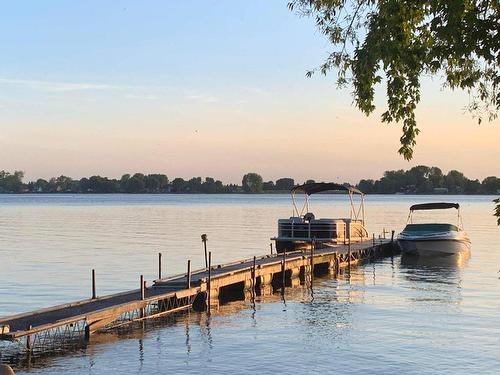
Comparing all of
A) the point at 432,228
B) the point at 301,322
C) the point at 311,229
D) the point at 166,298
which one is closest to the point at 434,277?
the point at 311,229

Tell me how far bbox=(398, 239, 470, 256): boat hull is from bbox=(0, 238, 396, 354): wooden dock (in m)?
6.49

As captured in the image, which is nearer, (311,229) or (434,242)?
(311,229)

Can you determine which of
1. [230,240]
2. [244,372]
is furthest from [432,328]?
[230,240]

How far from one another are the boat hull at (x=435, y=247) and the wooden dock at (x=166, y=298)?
6486 millimetres

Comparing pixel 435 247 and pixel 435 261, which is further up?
pixel 435 247

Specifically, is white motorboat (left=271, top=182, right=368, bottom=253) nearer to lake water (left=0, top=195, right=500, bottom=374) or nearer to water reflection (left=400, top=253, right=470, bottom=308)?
lake water (left=0, top=195, right=500, bottom=374)

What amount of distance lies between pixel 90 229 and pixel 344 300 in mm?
51196

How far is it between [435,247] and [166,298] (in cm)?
2792

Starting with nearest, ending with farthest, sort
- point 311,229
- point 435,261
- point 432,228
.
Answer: point 311,229, point 435,261, point 432,228

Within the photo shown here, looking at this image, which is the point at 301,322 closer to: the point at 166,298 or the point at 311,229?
the point at 166,298

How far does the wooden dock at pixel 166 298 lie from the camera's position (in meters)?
19.9

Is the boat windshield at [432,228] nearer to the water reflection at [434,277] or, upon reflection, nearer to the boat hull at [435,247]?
the boat hull at [435,247]

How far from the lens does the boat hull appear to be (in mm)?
48094

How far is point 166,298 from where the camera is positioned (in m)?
25.0
